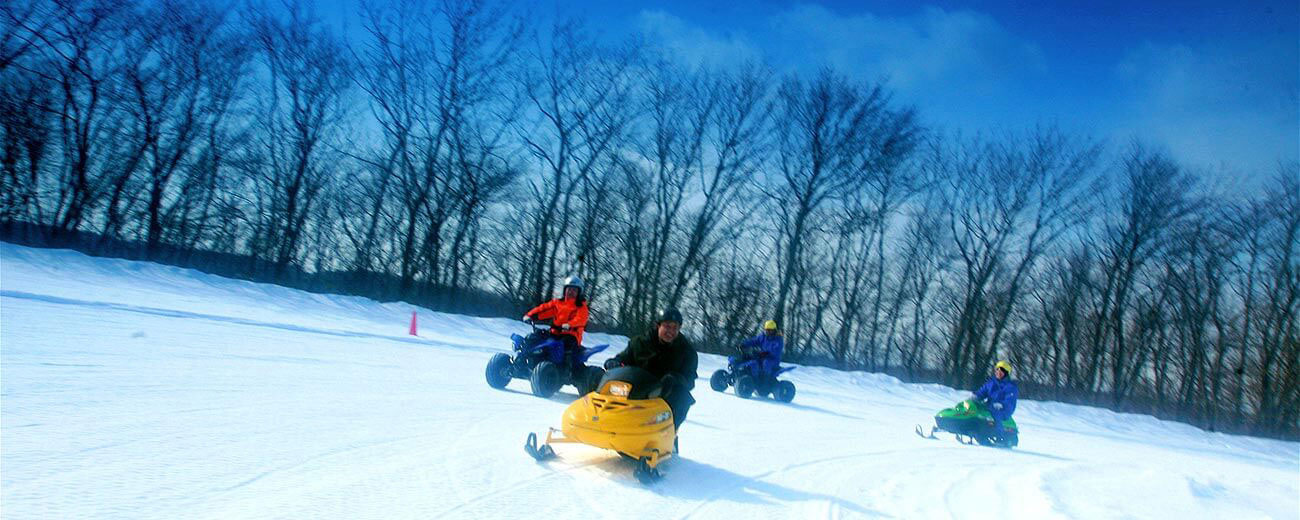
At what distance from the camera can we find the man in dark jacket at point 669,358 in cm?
607

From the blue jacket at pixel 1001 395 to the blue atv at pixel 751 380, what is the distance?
380 centimetres

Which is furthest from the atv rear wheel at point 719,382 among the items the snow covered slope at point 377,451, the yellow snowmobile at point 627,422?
the yellow snowmobile at point 627,422

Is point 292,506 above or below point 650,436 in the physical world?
below

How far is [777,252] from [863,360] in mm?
13340

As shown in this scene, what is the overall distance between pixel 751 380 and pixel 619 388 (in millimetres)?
10013

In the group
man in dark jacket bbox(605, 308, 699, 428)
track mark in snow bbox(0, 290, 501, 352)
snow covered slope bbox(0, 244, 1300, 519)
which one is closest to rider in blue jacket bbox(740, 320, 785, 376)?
snow covered slope bbox(0, 244, 1300, 519)

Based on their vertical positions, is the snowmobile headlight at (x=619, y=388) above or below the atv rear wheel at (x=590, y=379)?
above

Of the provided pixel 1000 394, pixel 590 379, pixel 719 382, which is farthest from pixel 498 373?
pixel 1000 394

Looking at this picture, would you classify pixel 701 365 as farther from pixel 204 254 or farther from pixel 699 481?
pixel 204 254

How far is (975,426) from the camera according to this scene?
1287cm

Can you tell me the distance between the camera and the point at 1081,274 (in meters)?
37.2

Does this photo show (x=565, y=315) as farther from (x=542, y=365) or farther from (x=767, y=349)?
(x=767, y=349)

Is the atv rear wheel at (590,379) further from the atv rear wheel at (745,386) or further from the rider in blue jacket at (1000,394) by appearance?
the rider in blue jacket at (1000,394)

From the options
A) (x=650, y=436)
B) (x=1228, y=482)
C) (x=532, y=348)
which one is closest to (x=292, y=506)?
(x=650, y=436)
